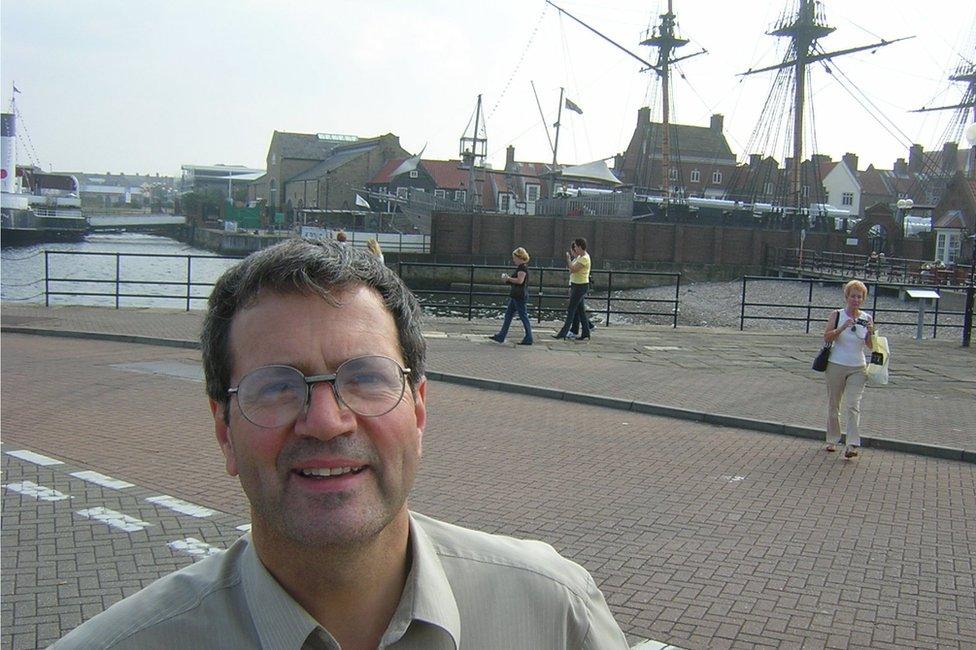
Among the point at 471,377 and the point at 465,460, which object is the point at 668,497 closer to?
the point at 465,460

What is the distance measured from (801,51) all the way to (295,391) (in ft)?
217

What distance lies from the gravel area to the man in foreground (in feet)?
79.6

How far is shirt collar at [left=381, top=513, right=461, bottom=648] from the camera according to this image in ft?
5.12

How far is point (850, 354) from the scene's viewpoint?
Answer: 911cm

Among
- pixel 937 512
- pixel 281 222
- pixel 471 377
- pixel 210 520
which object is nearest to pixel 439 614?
pixel 210 520

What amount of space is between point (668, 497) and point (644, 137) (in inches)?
3238

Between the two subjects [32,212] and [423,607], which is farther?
[32,212]

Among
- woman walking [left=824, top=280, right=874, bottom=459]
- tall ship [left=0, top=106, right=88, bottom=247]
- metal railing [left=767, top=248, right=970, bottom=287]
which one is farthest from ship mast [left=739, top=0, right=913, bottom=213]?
woman walking [left=824, top=280, right=874, bottom=459]

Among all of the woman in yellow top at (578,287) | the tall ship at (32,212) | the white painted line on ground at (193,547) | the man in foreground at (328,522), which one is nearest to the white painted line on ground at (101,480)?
the white painted line on ground at (193,547)

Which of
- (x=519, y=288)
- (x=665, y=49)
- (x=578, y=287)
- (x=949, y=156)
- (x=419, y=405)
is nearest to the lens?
(x=419, y=405)

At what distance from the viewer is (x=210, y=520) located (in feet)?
20.7

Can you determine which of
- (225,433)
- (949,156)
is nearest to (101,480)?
(225,433)

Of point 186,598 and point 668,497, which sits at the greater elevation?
point 186,598

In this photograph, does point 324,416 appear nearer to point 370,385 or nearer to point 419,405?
point 370,385
